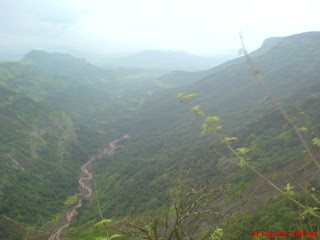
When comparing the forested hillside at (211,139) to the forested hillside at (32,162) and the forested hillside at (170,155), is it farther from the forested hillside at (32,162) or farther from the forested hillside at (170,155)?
the forested hillside at (32,162)

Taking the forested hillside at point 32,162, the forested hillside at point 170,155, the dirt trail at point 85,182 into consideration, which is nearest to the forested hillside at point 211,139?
the forested hillside at point 170,155

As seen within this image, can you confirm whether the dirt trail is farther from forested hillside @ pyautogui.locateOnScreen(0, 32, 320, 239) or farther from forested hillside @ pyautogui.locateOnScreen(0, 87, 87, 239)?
forested hillside @ pyautogui.locateOnScreen(0, 87, 87, 239)

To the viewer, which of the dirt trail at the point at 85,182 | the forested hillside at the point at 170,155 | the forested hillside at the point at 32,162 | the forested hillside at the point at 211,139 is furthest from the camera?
the forested hillside at the point at 32,162

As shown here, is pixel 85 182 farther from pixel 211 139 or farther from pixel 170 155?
pixel 211 139

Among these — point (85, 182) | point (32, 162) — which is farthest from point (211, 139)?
point (32, 162)

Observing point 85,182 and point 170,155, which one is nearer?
point 170,155

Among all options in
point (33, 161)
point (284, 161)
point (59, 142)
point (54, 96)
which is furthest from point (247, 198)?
point (54, 96)

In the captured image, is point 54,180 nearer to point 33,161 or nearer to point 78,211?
point 33,161

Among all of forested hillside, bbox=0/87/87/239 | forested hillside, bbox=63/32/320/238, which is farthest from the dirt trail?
forested hillside, bbox=63/32/320/238

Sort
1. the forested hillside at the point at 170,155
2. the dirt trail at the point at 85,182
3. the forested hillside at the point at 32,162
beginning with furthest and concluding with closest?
1. the forested hillside at the point at 32,162
2. the dirt trail at the point at 85,182
3. the forested hillside at the point at 170,155

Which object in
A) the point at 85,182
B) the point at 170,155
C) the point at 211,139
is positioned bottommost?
the point at 85,182

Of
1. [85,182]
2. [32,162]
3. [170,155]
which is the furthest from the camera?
[85,182]
